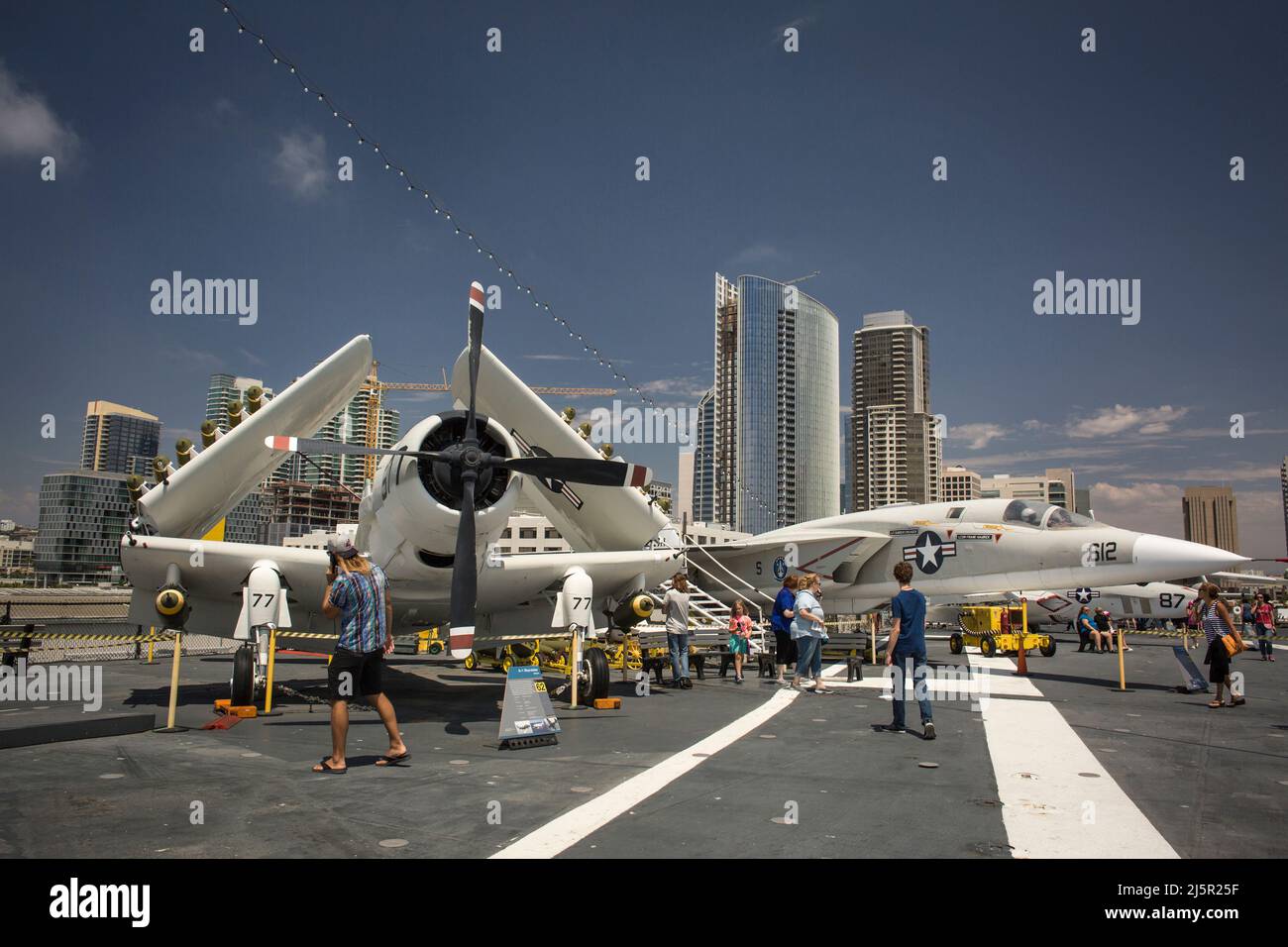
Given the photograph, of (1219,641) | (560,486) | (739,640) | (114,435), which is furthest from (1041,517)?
(114,435)

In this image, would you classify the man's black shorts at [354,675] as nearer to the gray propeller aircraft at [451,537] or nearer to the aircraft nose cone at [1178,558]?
the gray propeller aircraft at [451,537]

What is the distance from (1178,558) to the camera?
43.4ft

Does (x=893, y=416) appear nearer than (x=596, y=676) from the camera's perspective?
No

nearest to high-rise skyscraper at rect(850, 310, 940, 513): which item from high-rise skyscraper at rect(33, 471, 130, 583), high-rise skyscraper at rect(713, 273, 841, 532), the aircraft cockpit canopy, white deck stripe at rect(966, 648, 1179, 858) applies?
high-rise skyscraper at rect(713, 273, 841, 532)

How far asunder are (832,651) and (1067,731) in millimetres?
11338

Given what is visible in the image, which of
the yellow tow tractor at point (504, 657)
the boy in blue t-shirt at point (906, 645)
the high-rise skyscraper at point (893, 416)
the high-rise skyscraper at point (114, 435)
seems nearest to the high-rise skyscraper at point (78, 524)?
the high-rise skyscraper at point (114, 435)

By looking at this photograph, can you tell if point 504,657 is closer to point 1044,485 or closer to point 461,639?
point 461,639

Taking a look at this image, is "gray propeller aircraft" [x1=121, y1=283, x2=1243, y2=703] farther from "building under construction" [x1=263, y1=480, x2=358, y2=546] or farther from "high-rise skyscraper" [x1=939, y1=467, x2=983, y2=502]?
"high-rise skyscraper" [x1=939, y1=467, x2=983, y2=502]

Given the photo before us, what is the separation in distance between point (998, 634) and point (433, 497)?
18.4 m

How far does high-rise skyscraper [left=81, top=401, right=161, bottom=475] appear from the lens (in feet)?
592

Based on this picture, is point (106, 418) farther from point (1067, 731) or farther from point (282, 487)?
point (1067, 731)

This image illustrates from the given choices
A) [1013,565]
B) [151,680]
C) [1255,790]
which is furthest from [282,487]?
[1255,790]

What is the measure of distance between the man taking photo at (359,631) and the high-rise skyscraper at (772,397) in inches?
5679

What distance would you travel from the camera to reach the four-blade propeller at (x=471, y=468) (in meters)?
8.27
